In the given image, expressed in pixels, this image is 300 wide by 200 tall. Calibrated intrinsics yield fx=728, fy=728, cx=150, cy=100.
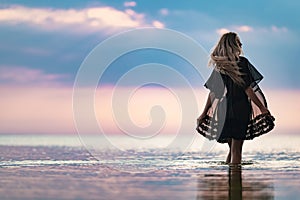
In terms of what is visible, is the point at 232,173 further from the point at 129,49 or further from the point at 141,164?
the point at 129,49

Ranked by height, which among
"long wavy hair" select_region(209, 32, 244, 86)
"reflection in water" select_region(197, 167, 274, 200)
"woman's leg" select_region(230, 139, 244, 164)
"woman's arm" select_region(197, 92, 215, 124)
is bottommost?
"reflection in water" select_region(197, 167, 274, 200)

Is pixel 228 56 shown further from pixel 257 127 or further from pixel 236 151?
pixel 236 151

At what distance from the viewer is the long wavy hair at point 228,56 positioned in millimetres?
9359

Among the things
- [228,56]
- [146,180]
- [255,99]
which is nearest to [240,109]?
[255,99]

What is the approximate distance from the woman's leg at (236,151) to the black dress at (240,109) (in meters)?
0.07

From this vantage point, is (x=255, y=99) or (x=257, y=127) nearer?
(x=255, y=99)

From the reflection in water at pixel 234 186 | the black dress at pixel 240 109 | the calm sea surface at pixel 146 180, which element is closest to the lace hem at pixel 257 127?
the black dress at pixel 240 109

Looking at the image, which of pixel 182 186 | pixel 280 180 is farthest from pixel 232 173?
pixel 182 186

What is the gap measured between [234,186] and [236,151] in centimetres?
306

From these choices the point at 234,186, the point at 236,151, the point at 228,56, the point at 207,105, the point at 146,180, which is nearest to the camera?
the point at 234,186

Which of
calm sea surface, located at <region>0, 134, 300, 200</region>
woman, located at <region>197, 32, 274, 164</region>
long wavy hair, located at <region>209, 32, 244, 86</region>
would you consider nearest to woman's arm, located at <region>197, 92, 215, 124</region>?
woman, located at <region>197, 32, 274, 164</region>

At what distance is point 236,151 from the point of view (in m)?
9.27

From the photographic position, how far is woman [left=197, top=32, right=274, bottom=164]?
9383 mm

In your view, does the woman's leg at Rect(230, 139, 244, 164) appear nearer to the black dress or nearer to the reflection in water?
the black dress
